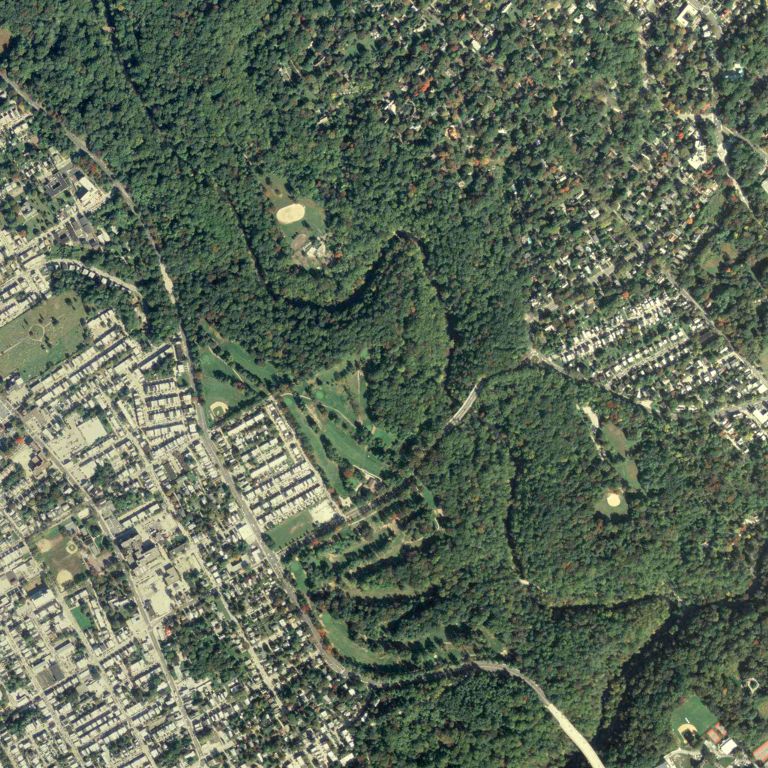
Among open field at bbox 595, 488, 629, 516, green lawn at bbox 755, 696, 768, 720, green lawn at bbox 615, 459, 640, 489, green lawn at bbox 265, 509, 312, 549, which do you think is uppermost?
green lawn at bbox 265, 509, 312, 549

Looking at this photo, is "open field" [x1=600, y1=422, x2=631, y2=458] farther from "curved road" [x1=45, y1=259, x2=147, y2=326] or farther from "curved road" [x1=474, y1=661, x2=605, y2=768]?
"curved road" [x1=45, y1=259, x2=147, y2=326]

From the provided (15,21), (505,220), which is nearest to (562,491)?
(505,220)

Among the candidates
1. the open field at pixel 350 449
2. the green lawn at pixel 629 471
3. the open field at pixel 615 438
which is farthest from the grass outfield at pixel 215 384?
the green lawn at pixel 629 471

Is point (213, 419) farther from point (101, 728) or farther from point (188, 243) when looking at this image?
point (101, 728)

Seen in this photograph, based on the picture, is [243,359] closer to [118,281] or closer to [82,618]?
[118,281]

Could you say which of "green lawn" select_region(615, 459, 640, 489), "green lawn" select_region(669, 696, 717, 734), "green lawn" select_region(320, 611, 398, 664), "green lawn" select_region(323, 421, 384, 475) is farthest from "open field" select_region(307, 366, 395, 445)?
"green lawn" select_region(669, 696, 717, 734)

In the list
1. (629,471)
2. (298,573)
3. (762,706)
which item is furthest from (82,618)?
(762,706)
